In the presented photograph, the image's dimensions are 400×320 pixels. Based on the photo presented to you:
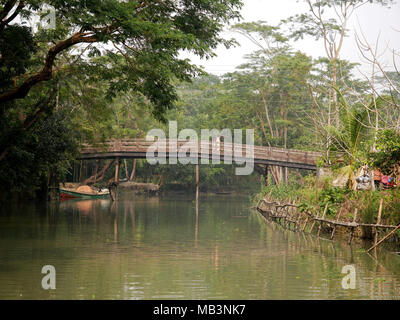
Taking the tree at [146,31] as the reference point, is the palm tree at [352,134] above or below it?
below

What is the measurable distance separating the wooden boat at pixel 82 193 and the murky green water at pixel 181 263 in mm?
15822

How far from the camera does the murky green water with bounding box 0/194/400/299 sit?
8.47 m

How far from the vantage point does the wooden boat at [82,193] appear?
34531 mm

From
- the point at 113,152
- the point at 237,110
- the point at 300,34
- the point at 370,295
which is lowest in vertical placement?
the point at 370,295

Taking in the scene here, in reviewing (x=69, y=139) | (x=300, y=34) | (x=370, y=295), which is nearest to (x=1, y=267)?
(x=370, y=295)

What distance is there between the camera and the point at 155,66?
499 inches

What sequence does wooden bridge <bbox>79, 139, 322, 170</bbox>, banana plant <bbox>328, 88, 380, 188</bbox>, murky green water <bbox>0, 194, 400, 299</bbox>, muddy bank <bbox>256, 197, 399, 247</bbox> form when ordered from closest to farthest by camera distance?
murky green water <bbox>0, 194, 400, 299</bbox> < muddy bank <bbox>256, 197, 399, 247</bbox> < banana plant <bbox>328, 88, 380, 188</bbox> < wooden bridge <bbox>79, 139, 322, 170</bbox>

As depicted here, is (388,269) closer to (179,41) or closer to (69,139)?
(179,41)

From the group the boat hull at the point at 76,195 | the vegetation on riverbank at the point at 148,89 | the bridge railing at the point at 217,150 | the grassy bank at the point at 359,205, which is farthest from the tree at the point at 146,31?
the boat hull at the point at 76,195

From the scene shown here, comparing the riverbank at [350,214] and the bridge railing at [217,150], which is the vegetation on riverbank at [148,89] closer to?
the riverbank at [350,214]

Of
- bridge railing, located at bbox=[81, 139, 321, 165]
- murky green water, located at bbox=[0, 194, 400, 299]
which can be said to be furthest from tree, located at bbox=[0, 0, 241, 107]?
bridge railing, located at bbox=[81, 139, 321, 165]

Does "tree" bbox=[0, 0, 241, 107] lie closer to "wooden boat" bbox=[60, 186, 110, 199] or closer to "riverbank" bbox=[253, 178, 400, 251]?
"riverbank" bbox=[253, 178, 400, 251]

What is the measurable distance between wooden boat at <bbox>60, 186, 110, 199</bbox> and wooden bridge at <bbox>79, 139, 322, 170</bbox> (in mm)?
4951
